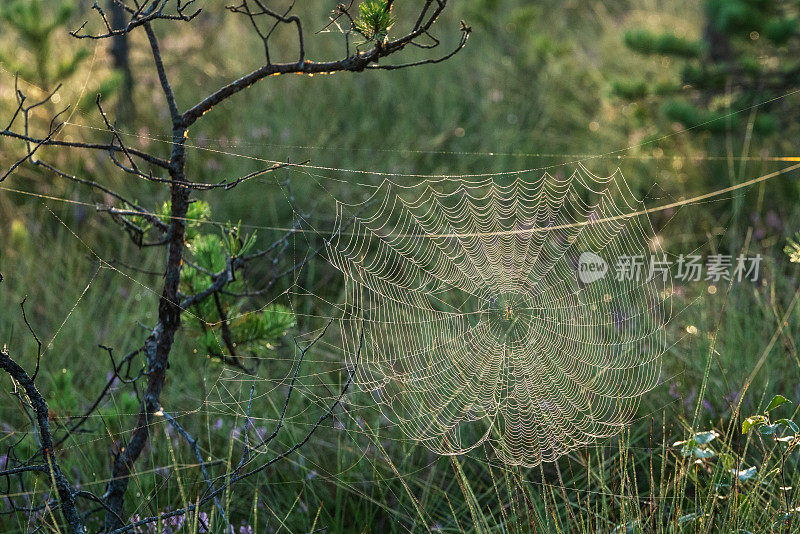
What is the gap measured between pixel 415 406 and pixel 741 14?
3.60 metres

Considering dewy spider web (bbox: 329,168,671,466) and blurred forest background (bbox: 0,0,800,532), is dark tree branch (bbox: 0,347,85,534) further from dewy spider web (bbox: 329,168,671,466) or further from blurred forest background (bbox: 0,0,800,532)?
dewy spider web (bbox: 329,168,671,466)

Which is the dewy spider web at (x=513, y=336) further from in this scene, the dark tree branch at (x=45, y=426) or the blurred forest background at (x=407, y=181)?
the dark tree branch at (x=45, y=426)

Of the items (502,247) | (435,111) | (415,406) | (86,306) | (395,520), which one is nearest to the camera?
(395,520)

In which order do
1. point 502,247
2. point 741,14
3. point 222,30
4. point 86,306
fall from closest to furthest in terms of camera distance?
point 502,247, point 86,306, point 741,14, point 222,30

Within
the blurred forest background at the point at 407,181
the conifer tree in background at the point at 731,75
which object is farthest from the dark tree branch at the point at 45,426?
the conifer tree in background at the point at 731,75

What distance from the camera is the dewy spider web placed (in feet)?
9.57

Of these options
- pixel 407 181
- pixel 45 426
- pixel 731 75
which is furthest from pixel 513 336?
pixel 731 75

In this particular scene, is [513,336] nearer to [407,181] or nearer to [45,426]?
[407,181]

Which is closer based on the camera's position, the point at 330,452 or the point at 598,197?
the point at 330,452

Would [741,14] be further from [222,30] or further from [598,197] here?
[222,30]

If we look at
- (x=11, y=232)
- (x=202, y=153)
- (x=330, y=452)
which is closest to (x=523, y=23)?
(x=202, y=153)

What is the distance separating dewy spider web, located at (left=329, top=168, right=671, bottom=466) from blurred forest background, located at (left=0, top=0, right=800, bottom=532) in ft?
0.43

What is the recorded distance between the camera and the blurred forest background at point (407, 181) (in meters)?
2.51

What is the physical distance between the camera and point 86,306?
394 cm
